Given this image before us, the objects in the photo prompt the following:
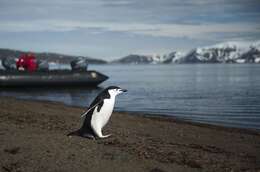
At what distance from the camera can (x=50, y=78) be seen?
3622 centimetres

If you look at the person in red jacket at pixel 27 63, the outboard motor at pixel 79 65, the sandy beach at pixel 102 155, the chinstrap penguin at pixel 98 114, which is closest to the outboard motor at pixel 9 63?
the person in red jacket at pixel 27 63

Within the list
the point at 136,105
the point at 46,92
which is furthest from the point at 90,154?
the point at 46,92

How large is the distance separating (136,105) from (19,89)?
14.5 metres

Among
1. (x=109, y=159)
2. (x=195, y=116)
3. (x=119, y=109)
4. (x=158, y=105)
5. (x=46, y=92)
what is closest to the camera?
(x=109, y=159)

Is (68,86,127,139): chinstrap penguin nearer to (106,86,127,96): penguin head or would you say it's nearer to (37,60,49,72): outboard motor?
(106,86,127,96): penguin head

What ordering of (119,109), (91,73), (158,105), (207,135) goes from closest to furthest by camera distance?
(207,135) < (119,109) < (158,105) < (91,73)

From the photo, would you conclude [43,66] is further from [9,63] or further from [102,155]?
[102,155]

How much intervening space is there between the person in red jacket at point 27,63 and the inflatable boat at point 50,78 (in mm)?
1735

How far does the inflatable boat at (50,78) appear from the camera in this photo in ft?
114

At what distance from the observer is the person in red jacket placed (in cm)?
3747

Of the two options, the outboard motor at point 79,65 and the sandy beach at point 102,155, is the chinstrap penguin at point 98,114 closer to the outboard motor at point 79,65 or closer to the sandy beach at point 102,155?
the sandy beach at point 102,155

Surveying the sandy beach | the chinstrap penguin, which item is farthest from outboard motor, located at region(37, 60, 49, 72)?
the chinstrap penguin

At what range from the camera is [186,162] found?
7598 mm

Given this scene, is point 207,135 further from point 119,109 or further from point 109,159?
point 119,109
